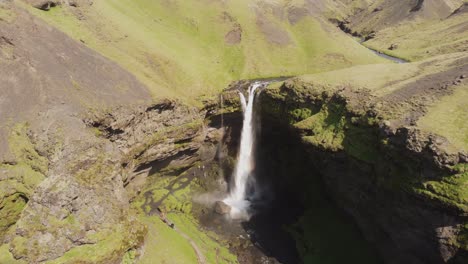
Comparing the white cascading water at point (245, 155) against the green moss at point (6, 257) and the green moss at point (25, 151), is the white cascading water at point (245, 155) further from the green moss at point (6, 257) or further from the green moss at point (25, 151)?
the green moss at point (6, 257)

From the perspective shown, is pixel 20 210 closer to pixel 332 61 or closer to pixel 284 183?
pixel 284 183

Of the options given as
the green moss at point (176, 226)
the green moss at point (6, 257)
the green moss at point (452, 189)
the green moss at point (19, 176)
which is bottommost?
the green moss at point (176, 226)

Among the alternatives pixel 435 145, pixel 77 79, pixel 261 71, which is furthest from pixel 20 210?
pixel 261 71

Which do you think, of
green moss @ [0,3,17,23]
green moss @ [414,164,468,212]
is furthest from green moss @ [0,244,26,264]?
green moss @ [414,164,468,212]

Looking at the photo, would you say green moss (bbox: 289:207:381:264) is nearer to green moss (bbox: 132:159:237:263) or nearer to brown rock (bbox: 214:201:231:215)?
brown rock (bbox: 214:201:231:215)

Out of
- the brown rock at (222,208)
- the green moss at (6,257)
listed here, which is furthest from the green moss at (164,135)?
the green moss at (6,257)

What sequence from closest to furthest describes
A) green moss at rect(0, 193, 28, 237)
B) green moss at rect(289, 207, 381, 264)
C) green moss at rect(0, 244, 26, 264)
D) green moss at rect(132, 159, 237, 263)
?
green moss at rect(0, 244, 26, 264), green moss at rect(0, 193, 28, 237), green moss at rect(132, 159, 237, 263), green moss at rect(289, 207, 381, 264)

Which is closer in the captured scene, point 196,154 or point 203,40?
point 196,154

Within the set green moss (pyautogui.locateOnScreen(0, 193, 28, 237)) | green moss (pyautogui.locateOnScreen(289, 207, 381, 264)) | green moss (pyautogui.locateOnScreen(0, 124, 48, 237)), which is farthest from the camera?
green moss (pyautogui.locateOnScreen(289, 207, 381, 264))

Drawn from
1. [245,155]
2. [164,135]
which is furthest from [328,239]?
[164,135]

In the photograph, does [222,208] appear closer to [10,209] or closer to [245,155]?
[245,155]
